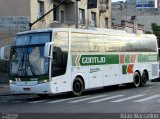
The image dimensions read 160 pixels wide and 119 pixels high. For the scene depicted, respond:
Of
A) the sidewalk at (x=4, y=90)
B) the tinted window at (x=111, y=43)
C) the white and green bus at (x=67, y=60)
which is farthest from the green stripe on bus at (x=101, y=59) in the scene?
the sidewalk at (x=4, y=90)

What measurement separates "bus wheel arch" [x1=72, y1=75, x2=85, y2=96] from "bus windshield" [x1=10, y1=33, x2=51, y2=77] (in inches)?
87.6

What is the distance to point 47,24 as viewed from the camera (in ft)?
140

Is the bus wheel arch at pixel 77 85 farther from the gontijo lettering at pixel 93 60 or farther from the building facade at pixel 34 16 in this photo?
the building facade at pixel 34 16

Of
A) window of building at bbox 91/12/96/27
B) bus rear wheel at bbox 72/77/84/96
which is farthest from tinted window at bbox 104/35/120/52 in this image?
window of building at bbox 91/12/96/27

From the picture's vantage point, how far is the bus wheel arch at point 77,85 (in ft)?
76.9

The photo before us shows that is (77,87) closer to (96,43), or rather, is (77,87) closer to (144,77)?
(96,43)

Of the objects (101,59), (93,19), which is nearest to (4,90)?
(101,59)

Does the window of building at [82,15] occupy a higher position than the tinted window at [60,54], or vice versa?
the window of building at [82,15]

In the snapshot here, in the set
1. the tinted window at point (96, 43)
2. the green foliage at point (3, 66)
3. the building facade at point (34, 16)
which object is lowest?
the green foliage at point (3, 66)

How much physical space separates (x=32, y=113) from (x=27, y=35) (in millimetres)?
7712

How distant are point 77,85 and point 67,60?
153cm

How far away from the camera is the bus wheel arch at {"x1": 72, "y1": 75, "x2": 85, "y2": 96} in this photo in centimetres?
2344

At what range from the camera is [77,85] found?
23641 mm

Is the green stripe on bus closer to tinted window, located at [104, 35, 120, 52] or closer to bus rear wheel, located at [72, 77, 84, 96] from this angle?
tinted window, located at [104, 35, 120, 52]
